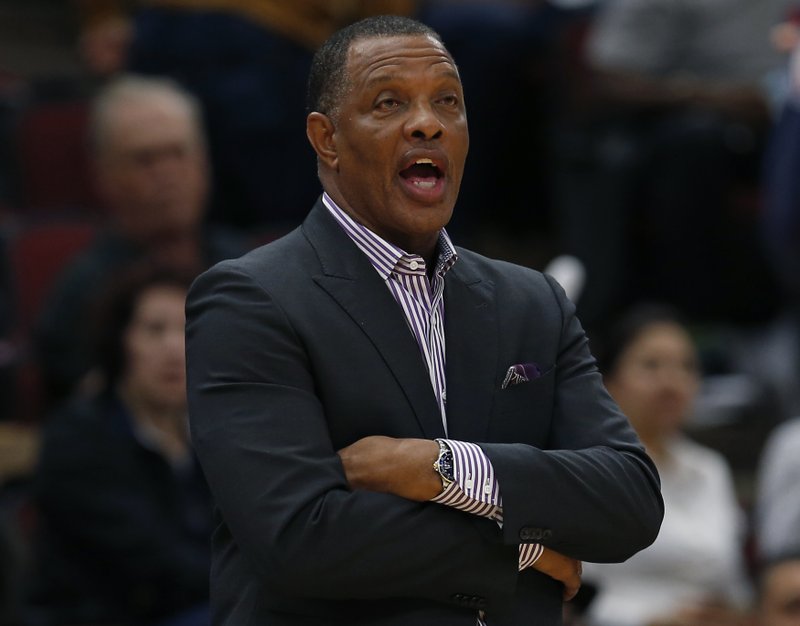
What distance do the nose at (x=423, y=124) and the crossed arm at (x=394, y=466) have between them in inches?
17.1

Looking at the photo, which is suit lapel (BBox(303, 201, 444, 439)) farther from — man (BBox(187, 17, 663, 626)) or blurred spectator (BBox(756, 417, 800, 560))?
blurred spectator (BBox(756, 417, 800, 560))

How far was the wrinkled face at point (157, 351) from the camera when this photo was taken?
14.5 feet

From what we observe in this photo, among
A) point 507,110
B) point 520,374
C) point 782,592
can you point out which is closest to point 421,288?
point 520,374

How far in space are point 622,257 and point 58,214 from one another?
2.14m

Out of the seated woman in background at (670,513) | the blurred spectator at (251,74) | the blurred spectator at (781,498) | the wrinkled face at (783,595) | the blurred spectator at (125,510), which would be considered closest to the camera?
the blurred spectator at (125,510)

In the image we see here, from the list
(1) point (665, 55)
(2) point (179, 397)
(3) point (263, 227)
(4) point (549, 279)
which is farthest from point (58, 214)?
(4) point (549, 279)

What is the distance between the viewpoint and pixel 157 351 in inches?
176

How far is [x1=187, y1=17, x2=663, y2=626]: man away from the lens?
2.19m

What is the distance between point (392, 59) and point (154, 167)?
320 centimetres

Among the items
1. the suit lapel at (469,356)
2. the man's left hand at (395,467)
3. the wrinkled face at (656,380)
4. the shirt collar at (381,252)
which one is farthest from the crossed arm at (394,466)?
the wrinkled face at (656,380)

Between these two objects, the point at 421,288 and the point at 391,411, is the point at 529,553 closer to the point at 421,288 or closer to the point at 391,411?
the point at 391,411

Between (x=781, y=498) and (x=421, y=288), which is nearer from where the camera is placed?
(x=421, y=288)

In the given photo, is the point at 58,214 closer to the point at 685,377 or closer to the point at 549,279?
the point at 685,377

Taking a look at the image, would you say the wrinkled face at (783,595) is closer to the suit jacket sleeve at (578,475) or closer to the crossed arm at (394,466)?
the suit jacket sleeve at (578,475)
